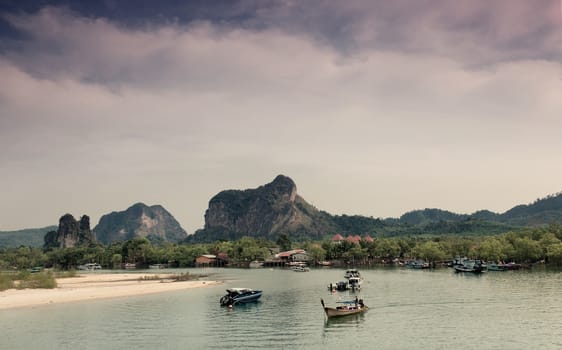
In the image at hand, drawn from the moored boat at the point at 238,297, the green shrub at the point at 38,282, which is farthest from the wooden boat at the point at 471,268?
the green shrub at the point at 38,282

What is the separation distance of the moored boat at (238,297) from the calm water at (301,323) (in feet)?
5.60

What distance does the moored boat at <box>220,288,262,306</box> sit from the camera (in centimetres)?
7212

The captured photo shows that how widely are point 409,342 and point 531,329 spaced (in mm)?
14744

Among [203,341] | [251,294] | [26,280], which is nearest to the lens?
[203,341]

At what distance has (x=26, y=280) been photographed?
103812 millimetres

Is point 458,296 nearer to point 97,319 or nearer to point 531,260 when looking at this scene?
point 97,319

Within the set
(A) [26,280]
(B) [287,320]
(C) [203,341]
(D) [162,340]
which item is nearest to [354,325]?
(B) [287,320]

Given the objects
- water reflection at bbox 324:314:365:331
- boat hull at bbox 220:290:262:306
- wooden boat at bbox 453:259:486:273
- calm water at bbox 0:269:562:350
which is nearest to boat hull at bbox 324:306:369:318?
water reflection at bbox 324:314:365:331

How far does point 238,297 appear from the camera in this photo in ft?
240

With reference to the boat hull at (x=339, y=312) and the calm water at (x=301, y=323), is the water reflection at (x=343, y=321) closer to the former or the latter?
the calm water at (x=301, y=323)

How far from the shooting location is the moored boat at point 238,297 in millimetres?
72125

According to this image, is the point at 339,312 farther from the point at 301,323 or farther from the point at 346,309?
the point at 301,323

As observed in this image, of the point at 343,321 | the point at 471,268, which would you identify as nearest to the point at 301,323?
the point at 343,321

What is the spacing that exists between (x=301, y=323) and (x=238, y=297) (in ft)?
62.3
